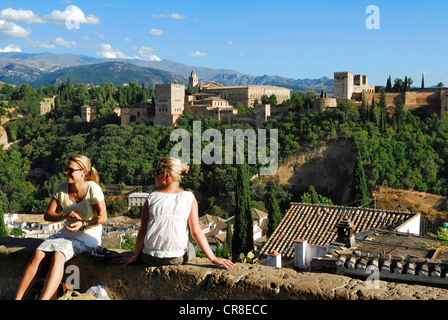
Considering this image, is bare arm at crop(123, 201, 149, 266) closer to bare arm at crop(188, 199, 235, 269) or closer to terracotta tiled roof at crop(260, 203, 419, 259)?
bare arm at crop(188, 199, 235, 269)

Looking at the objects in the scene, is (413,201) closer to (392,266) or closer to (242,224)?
(242,224)

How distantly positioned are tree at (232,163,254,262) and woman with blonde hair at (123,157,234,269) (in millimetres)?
16852

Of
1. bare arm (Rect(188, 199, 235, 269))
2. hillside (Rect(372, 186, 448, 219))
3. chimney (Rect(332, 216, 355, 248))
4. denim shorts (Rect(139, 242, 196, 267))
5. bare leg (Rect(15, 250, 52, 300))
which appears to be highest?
bare arm (Rect(188, 199, 235, 269))

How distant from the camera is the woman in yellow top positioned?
345 centimetres

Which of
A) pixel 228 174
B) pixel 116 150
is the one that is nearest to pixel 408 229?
pixel 228 174

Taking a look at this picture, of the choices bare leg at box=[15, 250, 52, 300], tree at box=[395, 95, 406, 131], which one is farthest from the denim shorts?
tree at box=[395, 95, 406, 131]

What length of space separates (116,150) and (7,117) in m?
25.6

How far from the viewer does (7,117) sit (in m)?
64.0

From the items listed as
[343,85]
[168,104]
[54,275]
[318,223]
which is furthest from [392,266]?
[168,104]

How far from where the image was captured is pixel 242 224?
72.2 feet

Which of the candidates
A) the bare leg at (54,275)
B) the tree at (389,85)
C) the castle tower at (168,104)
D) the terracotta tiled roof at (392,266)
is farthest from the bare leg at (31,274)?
the castle tower at (168,104)

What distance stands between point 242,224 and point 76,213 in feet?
61.2

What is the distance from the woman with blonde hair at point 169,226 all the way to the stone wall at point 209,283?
82 mm

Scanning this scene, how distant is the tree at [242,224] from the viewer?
2098 centimetres
